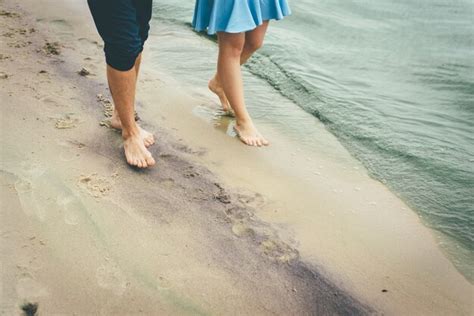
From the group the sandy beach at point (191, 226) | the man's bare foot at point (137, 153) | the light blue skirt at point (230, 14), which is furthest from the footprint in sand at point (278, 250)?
the light blue skirt at point (230, 14)

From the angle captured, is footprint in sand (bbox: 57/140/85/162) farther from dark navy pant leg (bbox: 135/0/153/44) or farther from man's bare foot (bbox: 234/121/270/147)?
man's bare foot (bbox: 234/121/270/147)

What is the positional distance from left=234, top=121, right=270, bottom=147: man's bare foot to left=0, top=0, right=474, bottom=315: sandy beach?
0.19ft

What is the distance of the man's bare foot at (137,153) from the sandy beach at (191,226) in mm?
47

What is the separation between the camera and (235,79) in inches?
102

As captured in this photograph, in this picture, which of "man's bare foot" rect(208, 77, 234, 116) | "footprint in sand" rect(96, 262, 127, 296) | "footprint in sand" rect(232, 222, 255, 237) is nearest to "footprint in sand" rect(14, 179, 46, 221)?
"footprint in sand" rect(96, 262, 127, 296)

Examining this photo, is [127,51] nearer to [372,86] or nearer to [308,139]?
[308,139]

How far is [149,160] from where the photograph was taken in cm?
222

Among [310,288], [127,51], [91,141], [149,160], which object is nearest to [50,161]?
[91,141]

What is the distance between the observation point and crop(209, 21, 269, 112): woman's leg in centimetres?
263

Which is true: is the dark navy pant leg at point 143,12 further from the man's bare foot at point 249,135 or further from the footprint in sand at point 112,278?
the footprint in sand at point 112,278

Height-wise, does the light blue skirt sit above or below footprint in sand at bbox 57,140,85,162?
above

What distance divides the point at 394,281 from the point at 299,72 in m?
2.57

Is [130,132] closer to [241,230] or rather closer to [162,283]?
[241,230]

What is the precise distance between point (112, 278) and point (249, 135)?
1370 mm
